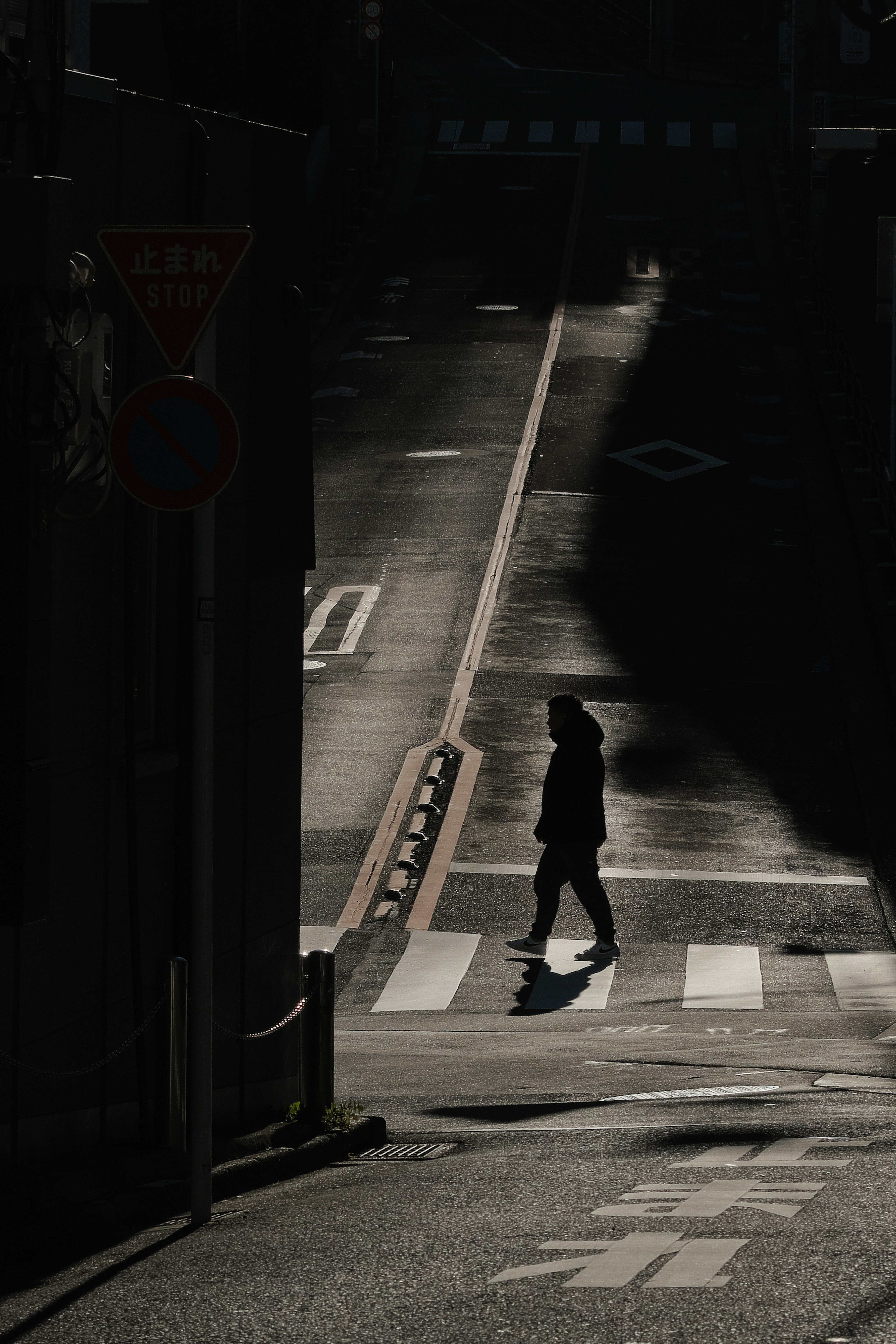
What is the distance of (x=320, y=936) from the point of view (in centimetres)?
1589

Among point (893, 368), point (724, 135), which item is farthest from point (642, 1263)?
point (724, 135)

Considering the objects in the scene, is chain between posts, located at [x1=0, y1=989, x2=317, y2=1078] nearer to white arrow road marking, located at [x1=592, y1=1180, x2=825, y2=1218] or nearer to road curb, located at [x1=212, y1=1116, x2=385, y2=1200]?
road curb, located at [x1=212, y1=1116, x2=385, y2=1200]

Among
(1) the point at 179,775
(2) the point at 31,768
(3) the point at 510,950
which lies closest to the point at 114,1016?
(1) the point at 179,775

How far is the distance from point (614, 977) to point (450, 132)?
54.8 metres

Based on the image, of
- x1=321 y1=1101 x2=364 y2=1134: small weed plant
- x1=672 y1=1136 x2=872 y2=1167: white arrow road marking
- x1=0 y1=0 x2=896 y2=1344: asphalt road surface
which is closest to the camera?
Result: x1=0 y1=0 x2=896 y2=1344: asphalt road surface

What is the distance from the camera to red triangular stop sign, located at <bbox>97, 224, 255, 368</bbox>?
7.46 metres

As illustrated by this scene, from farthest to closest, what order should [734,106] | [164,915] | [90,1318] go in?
[734,106] → [164,915] → [90,1318]

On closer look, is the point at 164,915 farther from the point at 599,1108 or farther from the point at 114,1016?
the point at 599,1108

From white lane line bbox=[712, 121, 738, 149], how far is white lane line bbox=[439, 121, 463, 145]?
29.2 feet

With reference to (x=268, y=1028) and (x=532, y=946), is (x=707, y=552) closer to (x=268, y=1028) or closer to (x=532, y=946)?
(x=532, y=946)

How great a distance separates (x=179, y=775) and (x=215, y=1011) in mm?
1254

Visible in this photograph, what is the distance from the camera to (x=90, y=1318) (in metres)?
6.34

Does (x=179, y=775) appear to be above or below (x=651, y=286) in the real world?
below

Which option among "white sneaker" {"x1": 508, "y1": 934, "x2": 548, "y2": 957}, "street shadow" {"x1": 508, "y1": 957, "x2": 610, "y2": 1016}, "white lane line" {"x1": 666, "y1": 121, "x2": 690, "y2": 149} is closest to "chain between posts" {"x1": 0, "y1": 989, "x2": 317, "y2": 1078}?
"street shadow" {"x1": 508, "y1": 957, "x2": 610, "y2": 1016}
